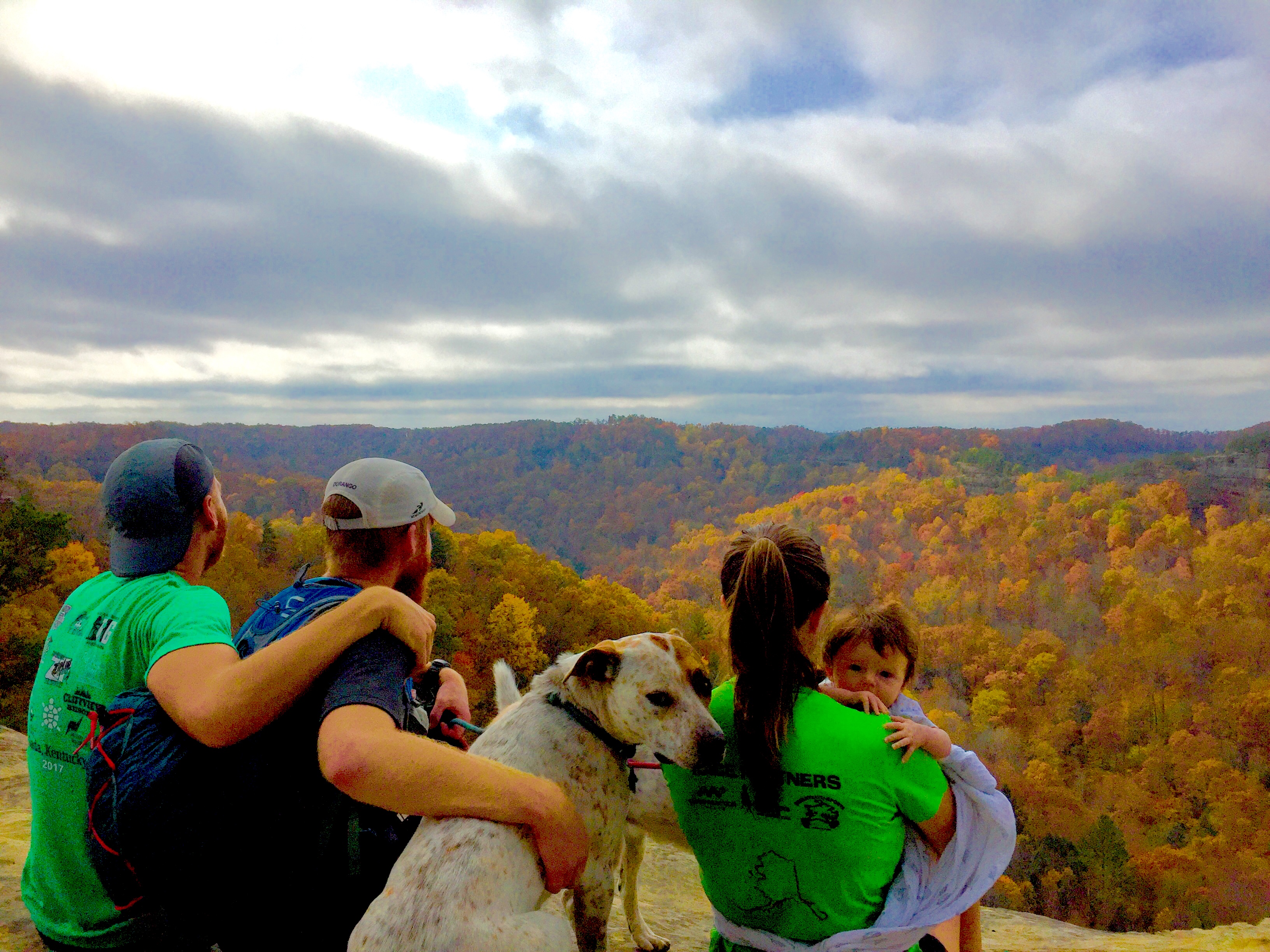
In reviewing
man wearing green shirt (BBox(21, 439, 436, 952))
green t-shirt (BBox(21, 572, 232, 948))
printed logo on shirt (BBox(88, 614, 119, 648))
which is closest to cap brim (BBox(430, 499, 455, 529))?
man wearing green shirt (BBox(21, 439, 436, 952))

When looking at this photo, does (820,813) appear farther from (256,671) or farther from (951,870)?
(256,671)

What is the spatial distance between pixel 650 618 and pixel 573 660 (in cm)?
1644

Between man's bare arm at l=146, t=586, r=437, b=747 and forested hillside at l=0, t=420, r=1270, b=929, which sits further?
forested hillside at l=0, t=420, r=1270, b=929

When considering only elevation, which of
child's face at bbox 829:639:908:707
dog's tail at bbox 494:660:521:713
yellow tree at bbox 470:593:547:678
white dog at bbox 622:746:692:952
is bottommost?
yellow tree at bbox 470:593:547:678

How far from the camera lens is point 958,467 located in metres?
44.3

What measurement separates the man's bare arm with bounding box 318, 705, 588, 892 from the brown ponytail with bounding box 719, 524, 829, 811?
0.56 meters

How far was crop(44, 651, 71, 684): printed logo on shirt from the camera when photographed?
1.88m

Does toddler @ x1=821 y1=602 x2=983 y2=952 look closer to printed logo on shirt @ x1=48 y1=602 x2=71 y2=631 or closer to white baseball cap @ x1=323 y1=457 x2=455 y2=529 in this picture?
white baseball cap @ x1=323 y1=457 x2=455 y2=529

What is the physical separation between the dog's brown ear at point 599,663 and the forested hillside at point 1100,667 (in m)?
17.1

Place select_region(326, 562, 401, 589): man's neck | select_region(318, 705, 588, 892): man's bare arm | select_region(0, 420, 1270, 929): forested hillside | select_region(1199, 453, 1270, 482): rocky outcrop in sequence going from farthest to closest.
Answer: select_region(1199, 453, 1270, 482): rocky outcrop
select_region(0, 420, 1270, 929): forested hillside
select_region(326, 562, 401, 589): man's neck
select_region(318, 705, 588, 892): man's bare arm

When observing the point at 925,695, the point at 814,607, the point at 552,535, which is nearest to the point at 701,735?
the point at 814,607

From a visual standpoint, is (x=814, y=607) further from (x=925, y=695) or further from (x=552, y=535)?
(x=925, y=695)

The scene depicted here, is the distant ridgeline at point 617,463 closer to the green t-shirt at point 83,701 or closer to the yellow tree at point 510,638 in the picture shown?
the yellow tree at point 510,638

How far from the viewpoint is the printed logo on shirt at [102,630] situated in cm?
185
